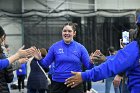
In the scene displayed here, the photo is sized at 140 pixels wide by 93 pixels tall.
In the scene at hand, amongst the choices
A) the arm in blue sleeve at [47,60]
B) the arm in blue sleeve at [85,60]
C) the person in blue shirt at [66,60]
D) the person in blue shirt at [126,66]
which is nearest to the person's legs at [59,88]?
the person in blue shirt at [66,60]

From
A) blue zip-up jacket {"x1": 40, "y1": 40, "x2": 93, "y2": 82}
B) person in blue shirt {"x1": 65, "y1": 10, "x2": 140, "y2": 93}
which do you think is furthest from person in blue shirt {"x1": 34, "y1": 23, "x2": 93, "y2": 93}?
person in blue shirt {"x1": 65, "y1": 10, "x2": 140, "y2": 93}

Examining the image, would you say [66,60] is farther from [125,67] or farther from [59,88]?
[125,67]

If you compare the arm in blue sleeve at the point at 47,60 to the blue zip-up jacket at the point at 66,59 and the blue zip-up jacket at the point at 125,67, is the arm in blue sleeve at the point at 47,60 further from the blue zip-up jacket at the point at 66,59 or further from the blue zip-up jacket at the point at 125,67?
the blue zip-up jacket at the point at 125,67

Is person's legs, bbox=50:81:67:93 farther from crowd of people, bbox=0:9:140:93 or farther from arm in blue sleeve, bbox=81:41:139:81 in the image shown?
arm in blue sleeve, bbox=81:41:139:81

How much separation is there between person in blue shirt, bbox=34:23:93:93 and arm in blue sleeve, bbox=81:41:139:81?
2811 millimetres

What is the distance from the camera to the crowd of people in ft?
13.9

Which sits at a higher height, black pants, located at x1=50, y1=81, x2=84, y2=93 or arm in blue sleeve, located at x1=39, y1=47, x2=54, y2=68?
arm in blue sleeve, located at x1=39, y1=47, x2=54, y2=68

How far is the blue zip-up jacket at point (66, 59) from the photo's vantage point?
716cm

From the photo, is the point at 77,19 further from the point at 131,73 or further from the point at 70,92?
the point at 131,73

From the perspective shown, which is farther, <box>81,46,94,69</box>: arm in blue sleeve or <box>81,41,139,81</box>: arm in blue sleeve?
<box>81,46,94,69</box>: arm in blue sleeve

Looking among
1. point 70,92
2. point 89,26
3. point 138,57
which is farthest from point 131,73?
point 89,26

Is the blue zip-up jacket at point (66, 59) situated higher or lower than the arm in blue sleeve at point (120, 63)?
lower

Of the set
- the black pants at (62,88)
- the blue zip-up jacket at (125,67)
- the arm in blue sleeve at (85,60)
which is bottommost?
the black pants at (62,88)

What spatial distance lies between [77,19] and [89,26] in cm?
90
